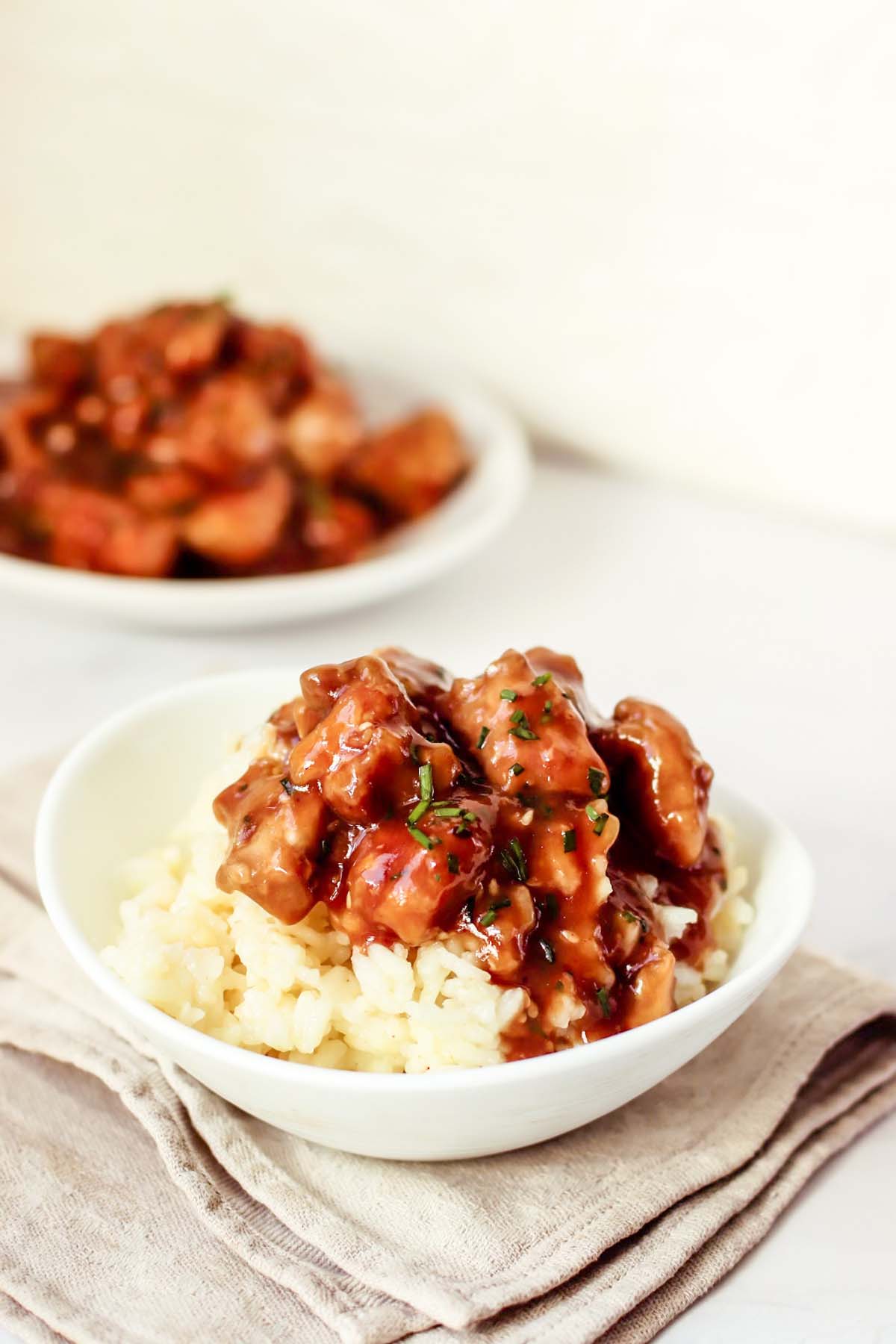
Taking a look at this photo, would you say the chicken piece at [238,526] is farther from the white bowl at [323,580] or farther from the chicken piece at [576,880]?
the chicken piece at [576,880]

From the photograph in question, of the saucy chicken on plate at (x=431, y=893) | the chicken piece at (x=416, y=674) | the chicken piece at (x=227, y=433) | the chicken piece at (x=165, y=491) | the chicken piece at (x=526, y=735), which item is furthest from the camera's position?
the chicken piece at (x=227, y=433)

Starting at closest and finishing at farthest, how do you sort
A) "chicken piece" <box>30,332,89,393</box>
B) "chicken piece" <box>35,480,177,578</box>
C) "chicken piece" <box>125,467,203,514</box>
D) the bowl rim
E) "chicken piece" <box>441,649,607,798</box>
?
the bowl rim < "chicken piece" <box>441,649,607,798</box> < "chicken piece" <box>35,480,177,578</box> < "chicken piece" <box>125,467,203,514</box> < "chicken piece" <box>30,332,89,393</box>

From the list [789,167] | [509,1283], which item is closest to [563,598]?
[789,167]

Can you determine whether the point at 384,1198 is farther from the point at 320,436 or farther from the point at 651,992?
the point at 320,436

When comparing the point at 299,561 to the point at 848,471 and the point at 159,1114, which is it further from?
the point at 159,1114

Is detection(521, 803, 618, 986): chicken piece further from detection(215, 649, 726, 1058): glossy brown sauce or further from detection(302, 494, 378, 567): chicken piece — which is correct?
detection(302, 494, 378, 567): chicken piece

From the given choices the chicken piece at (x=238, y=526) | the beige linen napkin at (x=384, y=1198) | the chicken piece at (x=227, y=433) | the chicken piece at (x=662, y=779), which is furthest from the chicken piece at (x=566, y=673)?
the chicken piece at (x=227, y=433)

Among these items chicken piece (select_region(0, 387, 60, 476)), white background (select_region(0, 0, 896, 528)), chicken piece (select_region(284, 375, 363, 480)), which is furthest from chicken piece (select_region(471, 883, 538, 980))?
white background (select_region(0, 0, 896, 528))
